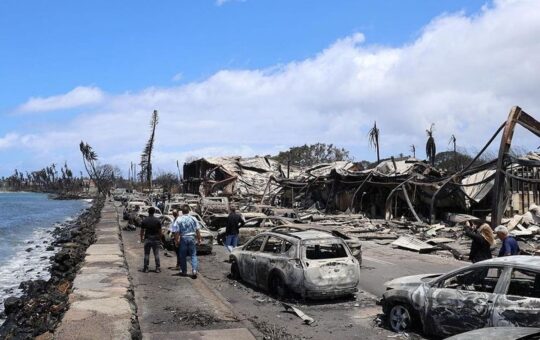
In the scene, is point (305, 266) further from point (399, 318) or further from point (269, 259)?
point (399, 318)

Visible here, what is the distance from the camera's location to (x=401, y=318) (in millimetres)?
8977

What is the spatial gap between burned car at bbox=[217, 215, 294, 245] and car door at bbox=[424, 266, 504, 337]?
12.0 m

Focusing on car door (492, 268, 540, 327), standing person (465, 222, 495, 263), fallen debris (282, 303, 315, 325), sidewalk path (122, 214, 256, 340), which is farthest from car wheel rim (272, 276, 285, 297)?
car door (492, 268, 540, 327)

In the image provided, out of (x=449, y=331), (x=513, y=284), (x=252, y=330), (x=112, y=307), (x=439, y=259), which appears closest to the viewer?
(x=513, y=284)

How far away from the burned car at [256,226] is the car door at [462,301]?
12003 millimetres

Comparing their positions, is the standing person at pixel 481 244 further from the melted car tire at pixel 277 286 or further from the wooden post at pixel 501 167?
the wooden post at pixel 501 167

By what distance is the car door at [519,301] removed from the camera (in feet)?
23.2

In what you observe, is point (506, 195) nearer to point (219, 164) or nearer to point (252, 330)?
point (252, 330)

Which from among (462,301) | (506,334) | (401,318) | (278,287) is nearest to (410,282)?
(401,318)

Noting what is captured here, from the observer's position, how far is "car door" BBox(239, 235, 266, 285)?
12945 mm

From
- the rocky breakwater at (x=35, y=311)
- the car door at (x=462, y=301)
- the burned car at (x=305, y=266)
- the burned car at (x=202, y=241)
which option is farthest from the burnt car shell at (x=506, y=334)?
the burned car at (x=202, y=241)

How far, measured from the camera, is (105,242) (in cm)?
2270

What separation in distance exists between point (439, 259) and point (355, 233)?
6.84 meters

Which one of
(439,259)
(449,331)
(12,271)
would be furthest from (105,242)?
→ (449,331)
